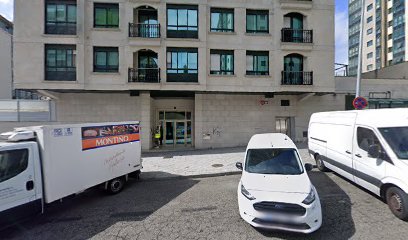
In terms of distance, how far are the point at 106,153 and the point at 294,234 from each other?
17.5ft

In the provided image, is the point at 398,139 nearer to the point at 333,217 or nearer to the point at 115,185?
the point at 333,217

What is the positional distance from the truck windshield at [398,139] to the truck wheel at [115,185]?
24.9 feet

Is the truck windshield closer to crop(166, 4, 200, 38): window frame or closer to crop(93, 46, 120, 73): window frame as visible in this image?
crop(166, 4, 200, 38): window frame

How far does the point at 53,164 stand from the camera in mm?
4785

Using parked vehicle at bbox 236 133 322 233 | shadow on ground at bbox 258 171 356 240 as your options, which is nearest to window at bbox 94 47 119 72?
parked vehicle at bbox 236 133 322 233

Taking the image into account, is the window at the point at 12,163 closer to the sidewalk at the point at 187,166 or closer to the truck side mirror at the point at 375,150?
the sidewalk at the point at 187,166

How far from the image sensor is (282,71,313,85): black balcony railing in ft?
47.3

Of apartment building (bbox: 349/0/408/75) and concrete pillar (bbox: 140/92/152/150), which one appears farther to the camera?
apartment building (bbox: 349/0/408/75)

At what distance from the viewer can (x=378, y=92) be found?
54.3 feet

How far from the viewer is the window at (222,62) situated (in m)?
14.2

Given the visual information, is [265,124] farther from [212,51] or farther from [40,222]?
[40,222]

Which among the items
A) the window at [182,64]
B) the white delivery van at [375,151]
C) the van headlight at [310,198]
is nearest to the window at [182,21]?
the window at [182,64]

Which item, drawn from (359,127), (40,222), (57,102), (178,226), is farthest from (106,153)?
(57,102)

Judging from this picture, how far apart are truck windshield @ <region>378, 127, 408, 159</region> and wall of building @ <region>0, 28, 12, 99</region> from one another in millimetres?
38784
